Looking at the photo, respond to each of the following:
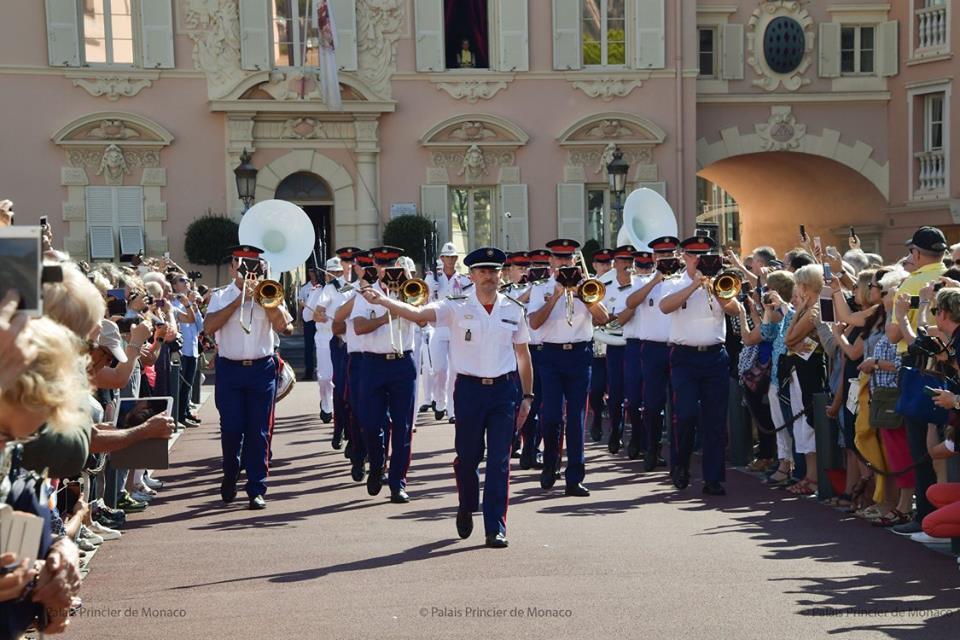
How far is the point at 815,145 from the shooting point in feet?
100

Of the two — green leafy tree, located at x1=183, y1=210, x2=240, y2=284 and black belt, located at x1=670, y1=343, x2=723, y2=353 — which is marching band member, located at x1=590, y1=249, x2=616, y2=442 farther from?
green leafy tree, located at x1=183, y1=210, x2=240, y2=284

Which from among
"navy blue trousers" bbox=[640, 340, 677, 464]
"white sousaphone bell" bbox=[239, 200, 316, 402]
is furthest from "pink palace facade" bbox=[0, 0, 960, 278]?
"navy blue trousers" bbox=[640, 340, 677, 464]

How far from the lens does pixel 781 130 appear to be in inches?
1196

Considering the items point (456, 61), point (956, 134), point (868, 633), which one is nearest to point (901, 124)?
point (956, 134)

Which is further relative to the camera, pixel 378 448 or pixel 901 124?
pixel 901 124

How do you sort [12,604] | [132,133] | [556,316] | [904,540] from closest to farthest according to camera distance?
[12,604], [904,540], [556,316], [132,133]

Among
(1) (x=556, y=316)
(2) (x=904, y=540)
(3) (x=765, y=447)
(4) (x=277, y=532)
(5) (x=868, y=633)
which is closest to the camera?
(5) (x=868, y=633)

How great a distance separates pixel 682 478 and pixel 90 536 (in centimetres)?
506

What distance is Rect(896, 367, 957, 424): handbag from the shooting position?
8.81m

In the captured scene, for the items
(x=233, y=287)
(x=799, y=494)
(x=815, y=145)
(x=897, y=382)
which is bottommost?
(x=799, y=494)

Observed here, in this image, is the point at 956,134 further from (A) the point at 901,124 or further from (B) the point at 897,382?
(B) the point at 897,382

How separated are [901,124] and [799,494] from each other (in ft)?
69.0

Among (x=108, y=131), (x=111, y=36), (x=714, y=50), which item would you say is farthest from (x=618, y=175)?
(x=111, y=36)

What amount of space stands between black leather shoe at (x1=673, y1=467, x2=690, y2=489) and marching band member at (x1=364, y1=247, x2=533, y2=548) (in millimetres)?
2688
